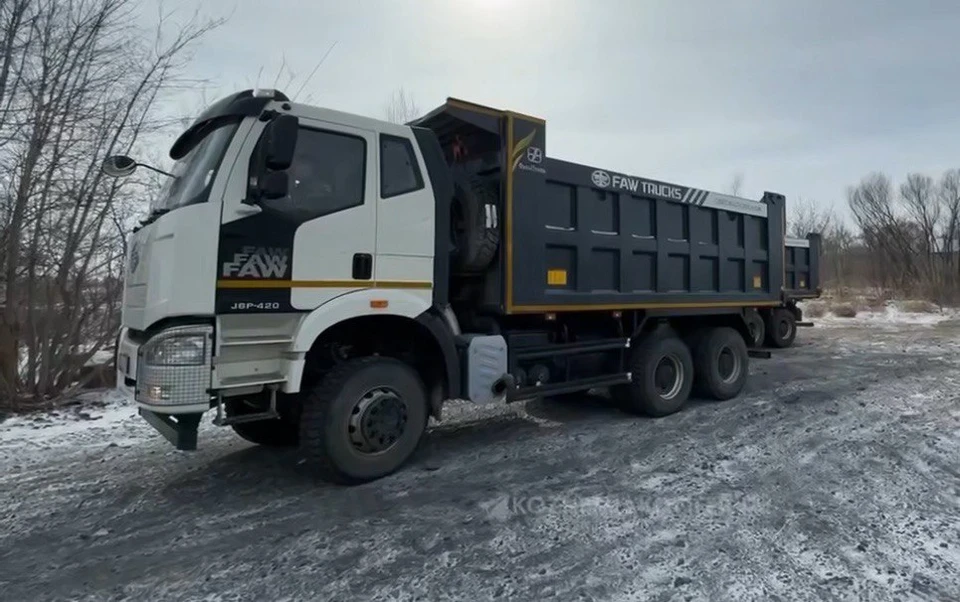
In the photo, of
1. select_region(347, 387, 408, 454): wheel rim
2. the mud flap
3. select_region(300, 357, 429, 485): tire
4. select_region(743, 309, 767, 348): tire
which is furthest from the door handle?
select_region(743, 309, 767, 348): tire

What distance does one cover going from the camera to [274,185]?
383 cm

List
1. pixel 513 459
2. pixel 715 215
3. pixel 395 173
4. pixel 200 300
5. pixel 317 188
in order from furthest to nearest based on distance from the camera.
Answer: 1. pixel 715 215
2. pixel 513 459
3. pixel 395 173
4. pixel 317 188
5. pixel 200 300

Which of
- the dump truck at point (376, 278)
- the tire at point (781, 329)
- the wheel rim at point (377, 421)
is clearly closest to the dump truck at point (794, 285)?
the tire at point (781, 329)

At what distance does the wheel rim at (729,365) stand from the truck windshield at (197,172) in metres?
6.21

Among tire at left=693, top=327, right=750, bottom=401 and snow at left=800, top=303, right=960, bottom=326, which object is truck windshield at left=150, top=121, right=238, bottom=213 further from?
snow at left=800, top=303, right=960, bottom=326

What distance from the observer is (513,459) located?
201 inches

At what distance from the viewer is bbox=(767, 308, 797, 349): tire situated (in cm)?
1354

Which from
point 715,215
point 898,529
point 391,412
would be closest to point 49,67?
point 391,412

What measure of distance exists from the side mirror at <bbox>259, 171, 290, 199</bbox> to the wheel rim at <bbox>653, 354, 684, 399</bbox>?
4.61 metres

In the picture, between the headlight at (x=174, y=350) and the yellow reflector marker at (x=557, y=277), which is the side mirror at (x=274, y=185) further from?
the yellow reflector marker at (x=557, y=277)

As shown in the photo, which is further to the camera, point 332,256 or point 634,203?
point 634,203

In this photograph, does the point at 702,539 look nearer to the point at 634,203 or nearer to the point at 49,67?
the point at 634,203

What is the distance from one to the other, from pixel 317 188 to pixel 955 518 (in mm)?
4832

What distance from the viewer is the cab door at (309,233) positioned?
3.91 m
